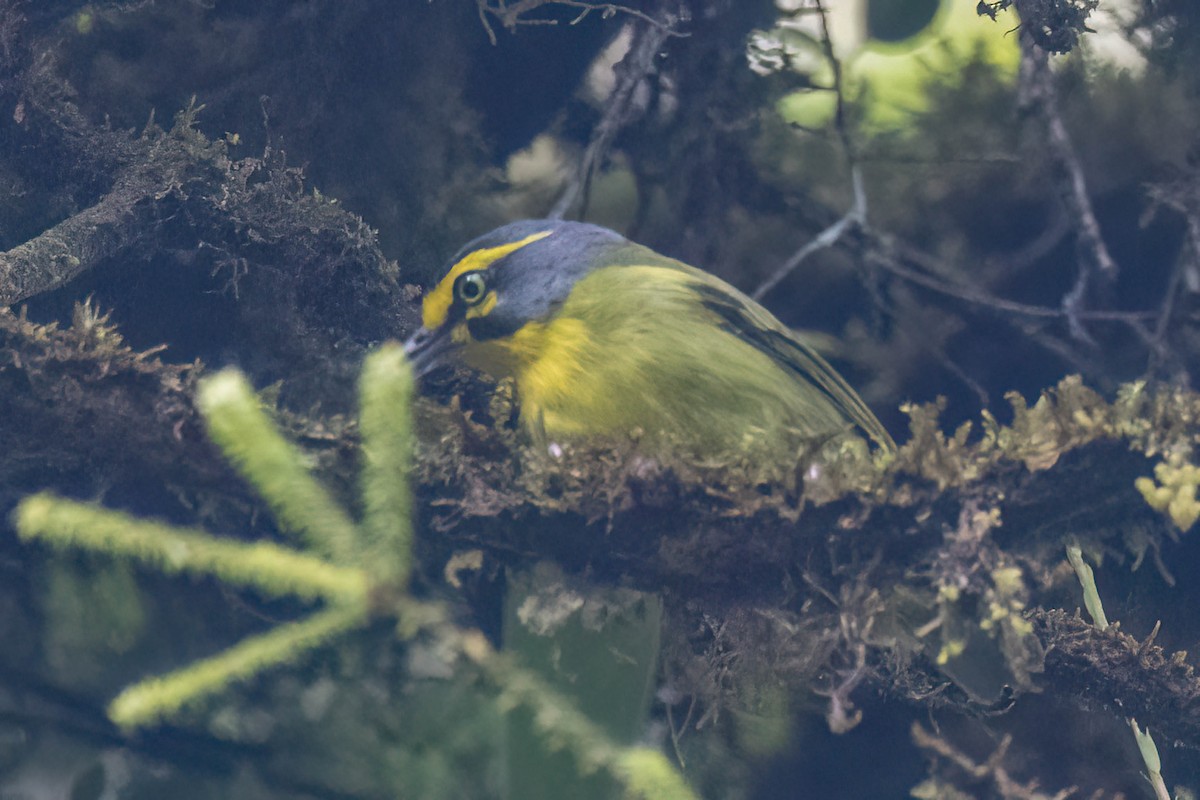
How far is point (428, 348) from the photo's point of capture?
1.48 m

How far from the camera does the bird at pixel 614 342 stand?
146cm

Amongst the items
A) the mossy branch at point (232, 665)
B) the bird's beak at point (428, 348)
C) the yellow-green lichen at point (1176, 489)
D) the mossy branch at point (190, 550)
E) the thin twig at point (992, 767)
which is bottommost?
the thin twig at point (992, 767)

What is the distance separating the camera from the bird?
1.46 meters

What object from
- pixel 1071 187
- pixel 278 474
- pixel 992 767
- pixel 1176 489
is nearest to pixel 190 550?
pixel 278 474

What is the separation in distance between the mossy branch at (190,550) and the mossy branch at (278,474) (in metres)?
0.03

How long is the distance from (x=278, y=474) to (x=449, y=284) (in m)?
0.46

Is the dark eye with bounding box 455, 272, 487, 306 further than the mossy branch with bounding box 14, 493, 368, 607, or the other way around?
the dark eye with bounding box 455, 272, 487, 306

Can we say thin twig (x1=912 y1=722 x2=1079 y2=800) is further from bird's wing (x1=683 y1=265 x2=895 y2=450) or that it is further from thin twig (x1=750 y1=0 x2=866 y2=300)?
thin twig (x1=750 y1=0 x2=866 y2=300)

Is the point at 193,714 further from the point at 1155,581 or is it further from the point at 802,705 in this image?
the point at 1155,581

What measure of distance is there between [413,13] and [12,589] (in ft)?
3.24

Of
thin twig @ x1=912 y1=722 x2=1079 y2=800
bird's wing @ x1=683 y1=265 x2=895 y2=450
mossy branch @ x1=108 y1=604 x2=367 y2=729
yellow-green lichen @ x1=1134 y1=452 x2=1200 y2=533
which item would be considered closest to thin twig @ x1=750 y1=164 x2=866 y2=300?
bird's wing @ x1=683 y1=265 x2=895 y2=450

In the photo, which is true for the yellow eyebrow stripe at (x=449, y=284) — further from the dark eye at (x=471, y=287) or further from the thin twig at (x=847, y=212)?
the thin twig at (x=847, y=212)

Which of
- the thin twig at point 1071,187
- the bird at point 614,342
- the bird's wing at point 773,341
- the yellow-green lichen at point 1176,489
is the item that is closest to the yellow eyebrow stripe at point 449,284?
the bird at point 614,342

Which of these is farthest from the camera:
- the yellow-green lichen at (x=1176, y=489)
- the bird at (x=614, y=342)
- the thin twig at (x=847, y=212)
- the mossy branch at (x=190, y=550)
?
the thin twig at (x=847, y=212)
